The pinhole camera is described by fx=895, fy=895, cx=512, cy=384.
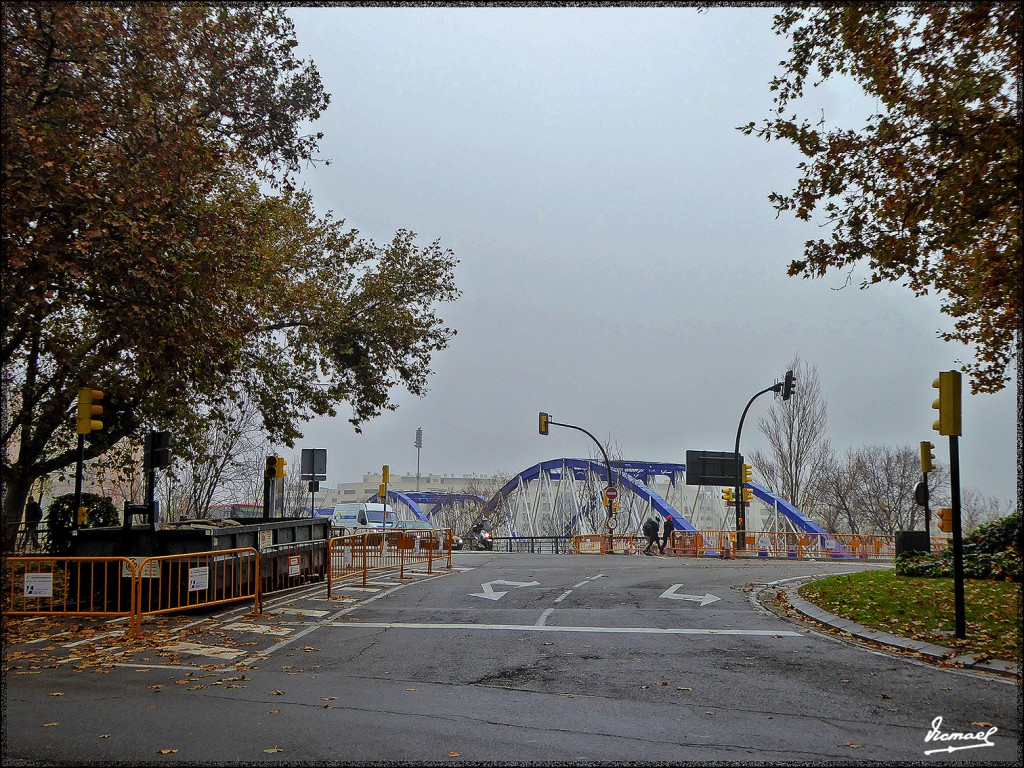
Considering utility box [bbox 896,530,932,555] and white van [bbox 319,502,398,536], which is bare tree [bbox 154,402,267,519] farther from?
utility box [bbox 896,530,932,555]

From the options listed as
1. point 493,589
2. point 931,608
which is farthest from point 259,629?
point 931,608

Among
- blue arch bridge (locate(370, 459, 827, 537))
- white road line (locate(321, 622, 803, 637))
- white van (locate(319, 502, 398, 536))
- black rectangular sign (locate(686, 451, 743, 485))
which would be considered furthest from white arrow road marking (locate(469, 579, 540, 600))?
blue arch bridge (locate(370, 459, 827, 537))

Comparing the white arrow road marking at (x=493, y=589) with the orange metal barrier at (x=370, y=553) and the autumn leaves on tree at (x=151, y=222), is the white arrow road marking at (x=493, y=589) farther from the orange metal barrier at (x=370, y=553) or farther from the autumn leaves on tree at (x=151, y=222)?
the autumn leaves on tree at (x=151, y=222)

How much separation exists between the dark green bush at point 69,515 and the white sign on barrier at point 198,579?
9913mm

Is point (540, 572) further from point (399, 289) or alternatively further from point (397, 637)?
point (397, 637)

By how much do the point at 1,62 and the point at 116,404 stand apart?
10.4 meters

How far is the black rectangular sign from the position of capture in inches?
1613

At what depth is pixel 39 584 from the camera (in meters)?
12.3

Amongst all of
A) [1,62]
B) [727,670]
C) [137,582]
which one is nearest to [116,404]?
[137,582]

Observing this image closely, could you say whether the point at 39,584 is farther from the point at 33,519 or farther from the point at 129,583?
the point at 33,519

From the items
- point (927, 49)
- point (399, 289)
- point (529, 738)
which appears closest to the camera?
point (529, 738)

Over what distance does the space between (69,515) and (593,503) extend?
44722 mm

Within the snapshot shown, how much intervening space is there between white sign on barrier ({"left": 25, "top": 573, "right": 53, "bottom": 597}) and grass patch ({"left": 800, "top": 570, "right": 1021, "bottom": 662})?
1106cm

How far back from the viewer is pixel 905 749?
609 cm
